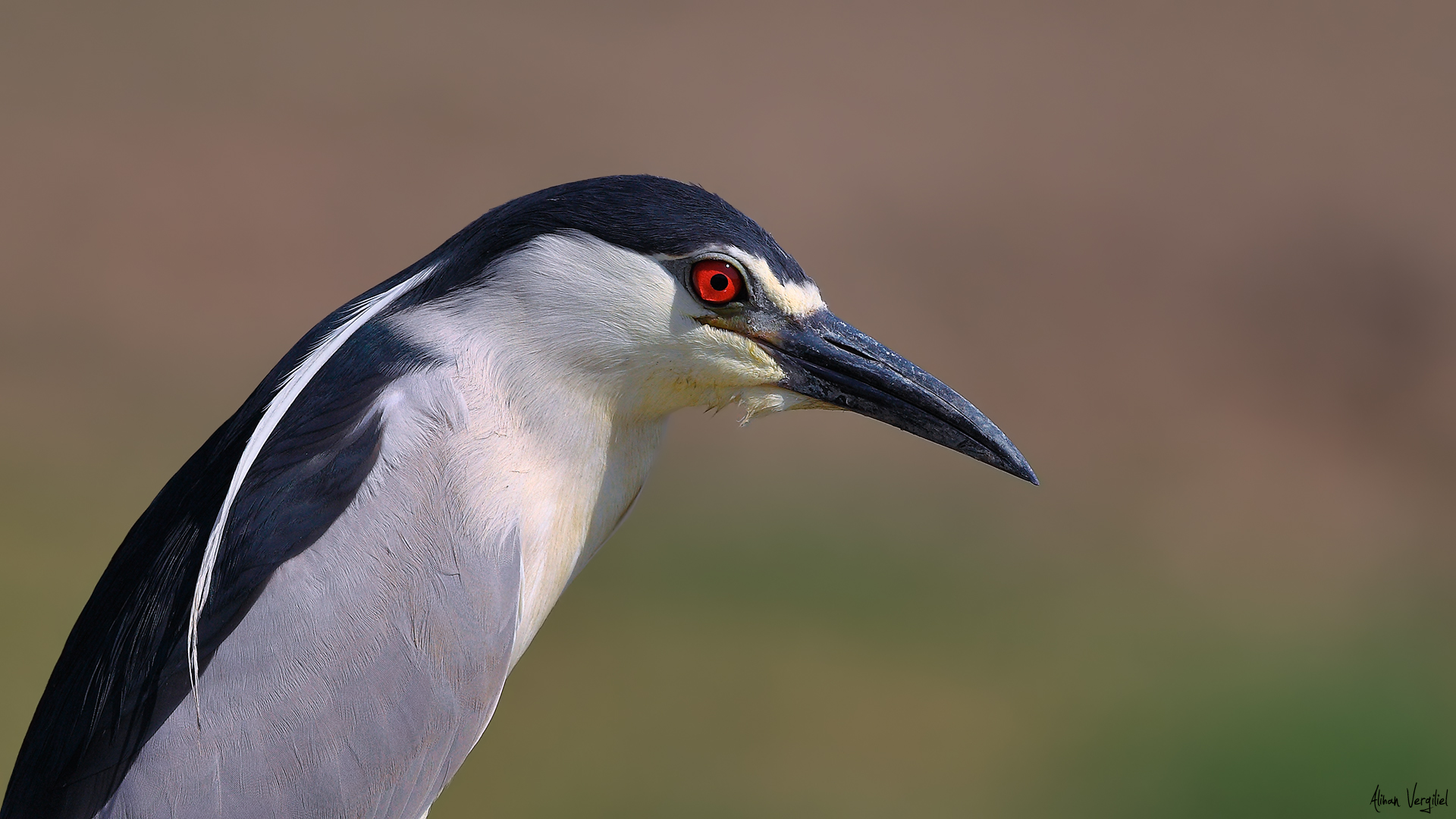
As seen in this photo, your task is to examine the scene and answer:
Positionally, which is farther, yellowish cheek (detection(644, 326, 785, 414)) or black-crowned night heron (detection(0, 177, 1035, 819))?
yellowish cheek (detection(644, 326, 785, 414))

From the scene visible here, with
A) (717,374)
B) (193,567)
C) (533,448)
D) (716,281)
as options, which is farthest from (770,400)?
(193,567)

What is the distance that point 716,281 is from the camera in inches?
60.2

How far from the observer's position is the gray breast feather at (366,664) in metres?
1.35

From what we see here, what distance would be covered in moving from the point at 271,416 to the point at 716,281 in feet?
2.01

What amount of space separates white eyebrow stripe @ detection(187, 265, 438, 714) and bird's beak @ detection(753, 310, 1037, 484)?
539mm

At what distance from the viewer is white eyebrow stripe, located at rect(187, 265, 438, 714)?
1.35m

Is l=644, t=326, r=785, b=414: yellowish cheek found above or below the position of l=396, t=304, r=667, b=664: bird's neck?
above

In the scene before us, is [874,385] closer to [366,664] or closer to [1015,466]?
[1015,466]

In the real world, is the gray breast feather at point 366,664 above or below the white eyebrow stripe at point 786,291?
below
